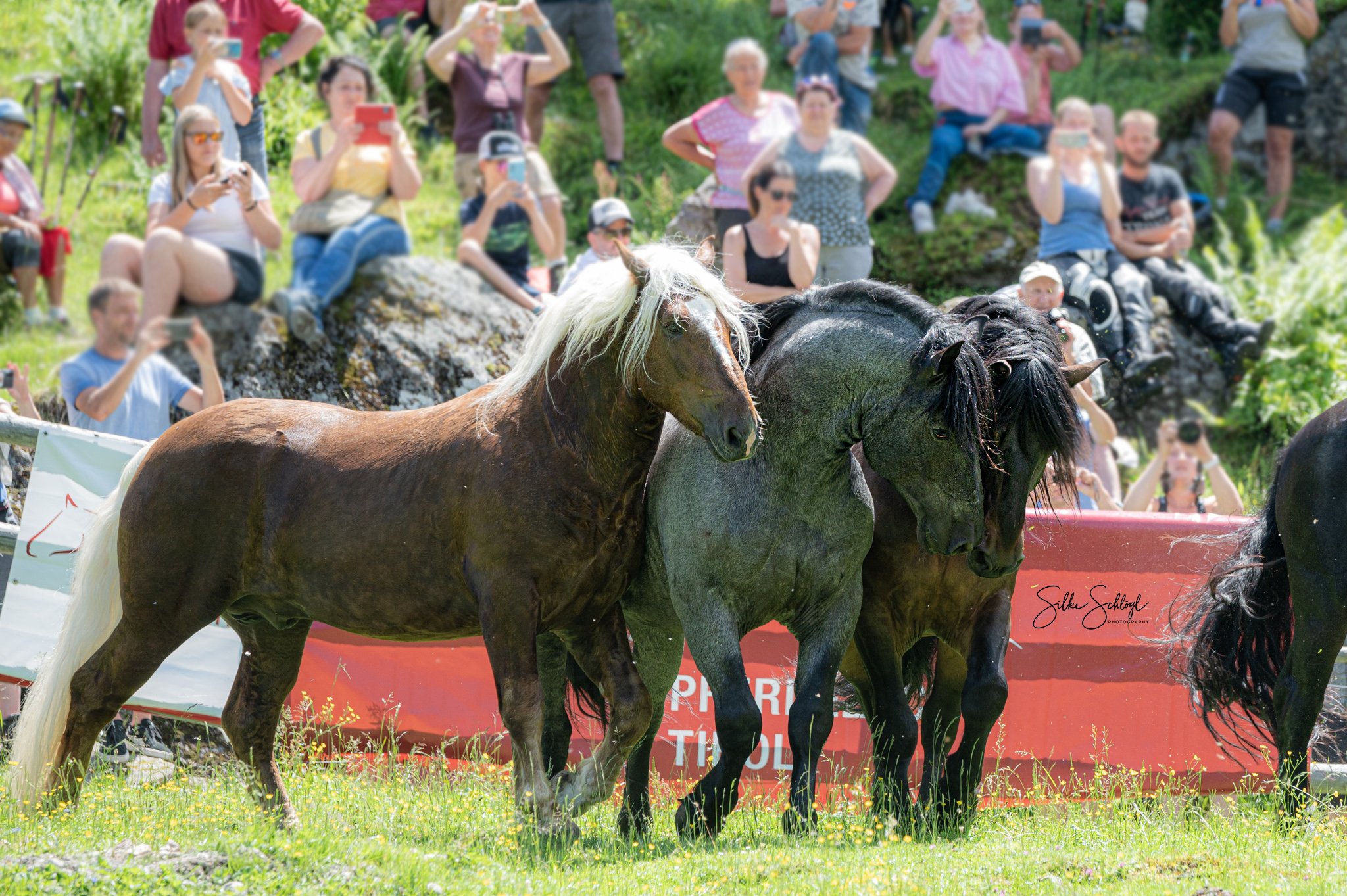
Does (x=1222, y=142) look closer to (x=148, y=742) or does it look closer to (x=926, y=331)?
(x=926, y=331)

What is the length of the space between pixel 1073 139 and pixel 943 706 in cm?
606

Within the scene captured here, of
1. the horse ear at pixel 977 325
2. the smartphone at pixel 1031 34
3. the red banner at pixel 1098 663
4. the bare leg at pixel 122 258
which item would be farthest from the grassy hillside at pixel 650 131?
the horse ear at pixel 977 325

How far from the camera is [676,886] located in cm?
465

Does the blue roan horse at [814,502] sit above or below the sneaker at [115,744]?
above

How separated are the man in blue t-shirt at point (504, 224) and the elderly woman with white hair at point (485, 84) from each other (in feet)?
1.91

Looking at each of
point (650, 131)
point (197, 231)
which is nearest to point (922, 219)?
point (650, 131)

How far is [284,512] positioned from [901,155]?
10132 millimetres

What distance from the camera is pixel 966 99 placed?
13.3 meters

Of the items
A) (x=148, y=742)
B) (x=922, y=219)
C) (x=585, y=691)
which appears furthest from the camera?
(x=922, y=219)

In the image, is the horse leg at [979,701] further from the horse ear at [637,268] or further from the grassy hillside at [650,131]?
the grassy hillside at [650,131]

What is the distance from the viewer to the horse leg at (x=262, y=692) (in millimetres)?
6121

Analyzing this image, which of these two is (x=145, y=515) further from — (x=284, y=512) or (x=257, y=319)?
(x=257, y=319)

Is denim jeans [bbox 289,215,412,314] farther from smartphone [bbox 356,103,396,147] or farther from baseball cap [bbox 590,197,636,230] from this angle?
baseball cap [bbox 590,197,636,230]

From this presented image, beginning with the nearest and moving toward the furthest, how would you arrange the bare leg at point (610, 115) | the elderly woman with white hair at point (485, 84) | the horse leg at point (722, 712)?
the horse leg at point (722, 712)
the elderly woman with white hair at point (485, 84)
the bare leg at point (610, 115)
